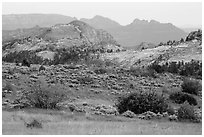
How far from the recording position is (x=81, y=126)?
17031mm

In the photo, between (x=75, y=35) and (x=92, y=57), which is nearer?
(x=92, y=57)

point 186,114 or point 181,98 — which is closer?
point 186,114

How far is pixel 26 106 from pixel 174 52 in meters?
48.5

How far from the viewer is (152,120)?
21094mm

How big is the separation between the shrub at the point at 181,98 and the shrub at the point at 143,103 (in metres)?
6.66

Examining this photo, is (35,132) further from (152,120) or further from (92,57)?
(92,57)

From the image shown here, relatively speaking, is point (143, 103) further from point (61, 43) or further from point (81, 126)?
point (61, 43)

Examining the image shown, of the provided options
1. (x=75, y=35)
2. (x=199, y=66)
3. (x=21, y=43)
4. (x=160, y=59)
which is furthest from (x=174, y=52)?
(x=75, y=35)

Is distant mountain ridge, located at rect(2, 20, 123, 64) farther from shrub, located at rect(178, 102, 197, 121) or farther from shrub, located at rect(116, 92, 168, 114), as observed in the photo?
shrub, located at rect(178, 102, 197, 121)

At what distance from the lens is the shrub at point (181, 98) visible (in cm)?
3073

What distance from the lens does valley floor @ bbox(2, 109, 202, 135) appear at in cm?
1568

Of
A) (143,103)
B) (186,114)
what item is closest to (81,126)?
(186,114)

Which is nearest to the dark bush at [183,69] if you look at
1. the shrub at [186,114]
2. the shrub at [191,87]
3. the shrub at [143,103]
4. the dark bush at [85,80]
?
the shrub at [191,87]

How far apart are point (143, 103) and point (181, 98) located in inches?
321
